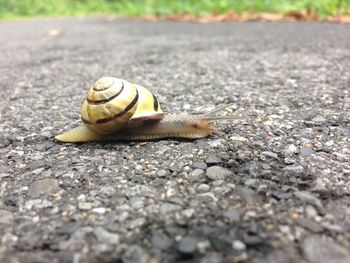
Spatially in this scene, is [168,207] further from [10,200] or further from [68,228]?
[10,200]

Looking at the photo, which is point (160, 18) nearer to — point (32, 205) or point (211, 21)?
point (211, 21)

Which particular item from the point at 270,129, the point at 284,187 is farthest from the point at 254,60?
the point at 284,187

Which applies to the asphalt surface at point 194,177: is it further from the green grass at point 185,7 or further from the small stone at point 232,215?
the green grass at point 185,7

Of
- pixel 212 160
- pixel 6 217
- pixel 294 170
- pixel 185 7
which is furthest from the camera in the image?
pixel 185 7

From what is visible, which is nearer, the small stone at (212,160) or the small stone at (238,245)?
the small stone at (238,245)

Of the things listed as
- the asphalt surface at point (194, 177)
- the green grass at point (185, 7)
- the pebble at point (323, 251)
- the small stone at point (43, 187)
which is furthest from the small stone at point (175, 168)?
the green grass at point (185, 7)

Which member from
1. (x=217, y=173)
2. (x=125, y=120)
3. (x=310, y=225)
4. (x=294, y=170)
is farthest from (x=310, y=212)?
(x=125, y=120)

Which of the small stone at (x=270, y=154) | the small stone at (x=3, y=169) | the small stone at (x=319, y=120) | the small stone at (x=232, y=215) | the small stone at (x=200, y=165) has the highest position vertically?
the small stone at (x=319, y=120)
